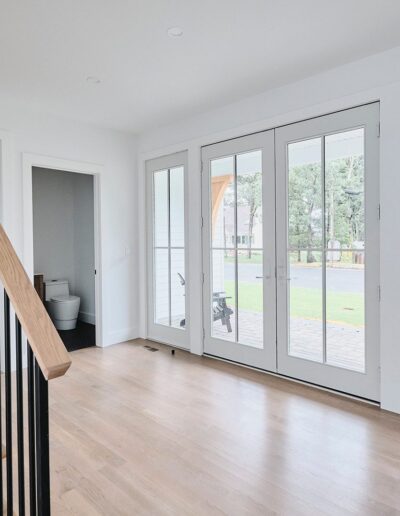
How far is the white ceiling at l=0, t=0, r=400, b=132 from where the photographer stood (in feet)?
7.41

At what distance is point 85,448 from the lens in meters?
2.33

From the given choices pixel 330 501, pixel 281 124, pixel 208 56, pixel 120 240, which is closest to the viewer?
pixel 330 501

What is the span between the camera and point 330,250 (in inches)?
124

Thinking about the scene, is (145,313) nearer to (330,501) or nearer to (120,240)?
(120,240)

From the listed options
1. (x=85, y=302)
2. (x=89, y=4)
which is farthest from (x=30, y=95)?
(x=85, y=302)

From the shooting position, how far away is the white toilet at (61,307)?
17.8ft

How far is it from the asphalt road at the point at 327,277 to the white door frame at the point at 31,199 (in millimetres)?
1964

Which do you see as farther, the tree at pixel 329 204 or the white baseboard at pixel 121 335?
the white baseboard at pixel 121 335

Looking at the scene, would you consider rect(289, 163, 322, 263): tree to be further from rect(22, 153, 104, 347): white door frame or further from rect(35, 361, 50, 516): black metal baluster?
rect(35, 361, 50, 516): black metal baluster

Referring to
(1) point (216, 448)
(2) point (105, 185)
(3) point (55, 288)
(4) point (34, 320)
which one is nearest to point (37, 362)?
(4) point (34, 320)

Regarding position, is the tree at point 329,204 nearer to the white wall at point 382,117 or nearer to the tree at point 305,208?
the tree at point 305,208

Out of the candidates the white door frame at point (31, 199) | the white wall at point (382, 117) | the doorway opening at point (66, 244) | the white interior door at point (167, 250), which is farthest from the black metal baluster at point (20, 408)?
the doorway opening at point (66, 244)

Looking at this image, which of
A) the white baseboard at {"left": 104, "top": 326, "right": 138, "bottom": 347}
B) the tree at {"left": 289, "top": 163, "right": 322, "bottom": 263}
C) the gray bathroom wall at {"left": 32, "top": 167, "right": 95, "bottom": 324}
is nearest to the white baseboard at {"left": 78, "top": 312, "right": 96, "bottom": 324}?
the gray bathroom wall at {"left": 32, "top": 167, "right": 95, "bottom": 324}

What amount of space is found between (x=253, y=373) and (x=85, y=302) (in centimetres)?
332
